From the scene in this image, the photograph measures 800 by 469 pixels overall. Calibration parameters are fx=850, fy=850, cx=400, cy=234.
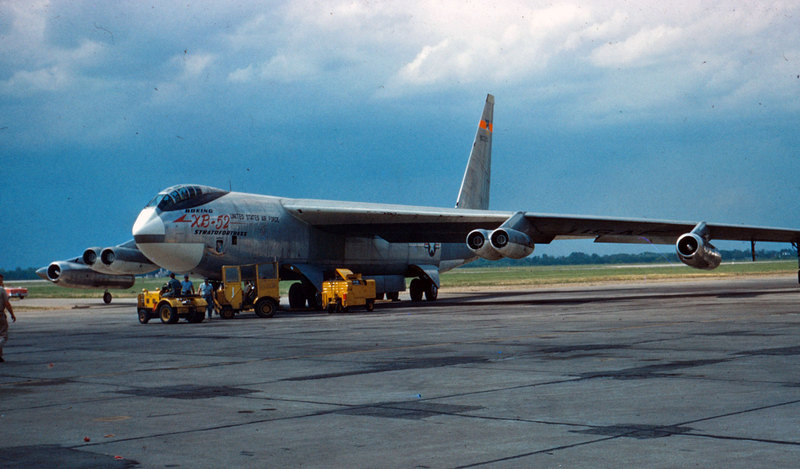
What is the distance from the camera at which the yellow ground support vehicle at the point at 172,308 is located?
2602 centimetres

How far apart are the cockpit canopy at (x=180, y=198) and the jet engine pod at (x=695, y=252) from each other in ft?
56.0

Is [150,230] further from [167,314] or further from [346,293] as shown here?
[346,293]

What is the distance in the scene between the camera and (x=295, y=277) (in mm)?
33750

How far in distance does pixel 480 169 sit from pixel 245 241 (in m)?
16.6

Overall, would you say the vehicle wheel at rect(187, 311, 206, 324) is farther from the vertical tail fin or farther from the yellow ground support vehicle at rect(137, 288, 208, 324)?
the vertical tail fin

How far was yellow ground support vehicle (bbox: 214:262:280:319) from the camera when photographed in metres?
28.3

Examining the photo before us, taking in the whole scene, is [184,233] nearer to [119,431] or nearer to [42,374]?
[42,374]

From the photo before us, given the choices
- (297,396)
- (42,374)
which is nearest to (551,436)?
(297,396)

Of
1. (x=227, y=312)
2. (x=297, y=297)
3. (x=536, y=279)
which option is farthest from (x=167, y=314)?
(x=536, y=279)

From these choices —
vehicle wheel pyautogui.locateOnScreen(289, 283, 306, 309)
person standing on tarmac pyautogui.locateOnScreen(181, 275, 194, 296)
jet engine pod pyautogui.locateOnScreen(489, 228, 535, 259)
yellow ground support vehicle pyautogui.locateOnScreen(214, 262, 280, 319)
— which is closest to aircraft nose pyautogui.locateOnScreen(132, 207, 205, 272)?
person standing on tarmac pyautogui.locateOnScreen(181, 275, 194, 296)

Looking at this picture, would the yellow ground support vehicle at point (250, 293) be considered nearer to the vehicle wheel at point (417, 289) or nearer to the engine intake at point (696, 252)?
the vehicle wheel at point (417, 289)

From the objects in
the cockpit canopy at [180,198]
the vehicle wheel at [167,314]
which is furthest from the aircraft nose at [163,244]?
the vehicle wheel at [167,314]

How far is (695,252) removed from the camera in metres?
30.4

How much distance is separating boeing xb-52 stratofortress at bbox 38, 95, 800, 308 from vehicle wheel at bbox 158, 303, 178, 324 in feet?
10.1
